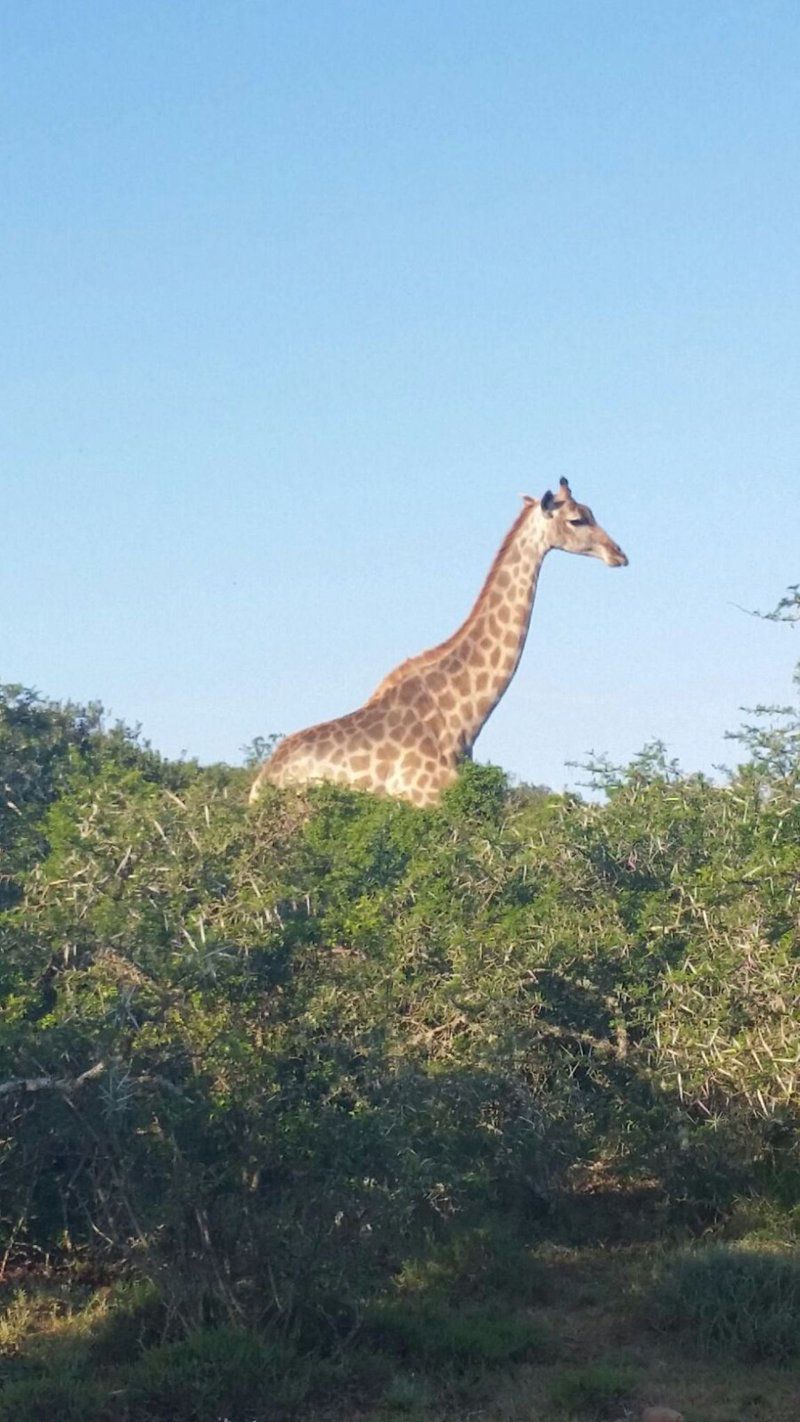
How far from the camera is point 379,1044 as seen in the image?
23.5 feet

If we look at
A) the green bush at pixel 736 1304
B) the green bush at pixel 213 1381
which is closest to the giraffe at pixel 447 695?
the green bush at pixel 736 1304

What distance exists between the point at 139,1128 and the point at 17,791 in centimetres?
550

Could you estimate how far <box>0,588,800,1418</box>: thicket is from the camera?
6.68 metres

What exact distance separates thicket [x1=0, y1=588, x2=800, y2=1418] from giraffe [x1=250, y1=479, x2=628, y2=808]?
170 inches

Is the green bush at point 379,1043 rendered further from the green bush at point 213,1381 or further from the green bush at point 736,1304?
the green bush at point 736,1304

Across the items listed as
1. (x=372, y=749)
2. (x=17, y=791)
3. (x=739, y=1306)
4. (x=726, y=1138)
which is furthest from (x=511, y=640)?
(x=739, y=1306)

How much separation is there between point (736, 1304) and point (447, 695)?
8.45 metres

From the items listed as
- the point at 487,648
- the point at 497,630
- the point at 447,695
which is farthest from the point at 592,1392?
the point at 497,630

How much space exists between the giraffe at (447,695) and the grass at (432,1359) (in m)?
6.25

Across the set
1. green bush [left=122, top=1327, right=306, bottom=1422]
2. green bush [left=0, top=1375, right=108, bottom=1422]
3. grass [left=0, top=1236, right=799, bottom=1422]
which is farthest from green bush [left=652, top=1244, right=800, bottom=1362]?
green bush [left=0, top=1375, right=108, bottom=1422]

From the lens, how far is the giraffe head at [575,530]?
15.7m

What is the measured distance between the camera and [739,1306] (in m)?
6.96

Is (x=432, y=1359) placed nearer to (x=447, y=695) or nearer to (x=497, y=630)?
(x=447, y=695)

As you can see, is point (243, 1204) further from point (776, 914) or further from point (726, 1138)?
point (776, 914)
